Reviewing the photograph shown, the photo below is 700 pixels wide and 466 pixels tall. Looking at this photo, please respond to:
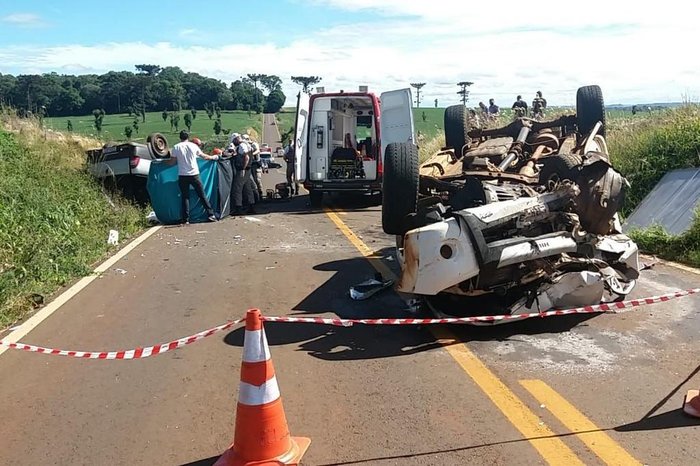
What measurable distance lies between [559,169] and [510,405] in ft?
9.27

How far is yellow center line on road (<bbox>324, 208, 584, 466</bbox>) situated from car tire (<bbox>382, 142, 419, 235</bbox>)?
1153 mm

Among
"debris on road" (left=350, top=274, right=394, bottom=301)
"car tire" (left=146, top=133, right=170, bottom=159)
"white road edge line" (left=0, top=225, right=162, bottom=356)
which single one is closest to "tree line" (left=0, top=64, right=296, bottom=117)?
"car tire" (left=146, top=133, right=170, bottom=159)

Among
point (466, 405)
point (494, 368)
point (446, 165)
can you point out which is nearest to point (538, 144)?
point (446, 165)

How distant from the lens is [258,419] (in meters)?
3.53

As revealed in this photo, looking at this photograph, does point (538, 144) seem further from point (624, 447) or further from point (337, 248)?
point (624, 447)

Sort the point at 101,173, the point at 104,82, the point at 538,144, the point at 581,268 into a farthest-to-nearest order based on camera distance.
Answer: the point at 104,82, the point at 101,173, the point at 538,144, the point at 581,268

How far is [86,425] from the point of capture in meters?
4.17

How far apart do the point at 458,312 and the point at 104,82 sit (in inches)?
A: 2828

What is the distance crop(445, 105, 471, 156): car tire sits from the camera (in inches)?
382

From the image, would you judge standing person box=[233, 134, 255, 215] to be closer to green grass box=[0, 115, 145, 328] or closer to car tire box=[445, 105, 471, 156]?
green grass box=[0, 115, 145, 328]

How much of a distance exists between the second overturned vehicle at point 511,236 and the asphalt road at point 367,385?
33cm

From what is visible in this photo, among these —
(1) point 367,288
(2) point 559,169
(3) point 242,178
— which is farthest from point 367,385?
(3) point 242,178

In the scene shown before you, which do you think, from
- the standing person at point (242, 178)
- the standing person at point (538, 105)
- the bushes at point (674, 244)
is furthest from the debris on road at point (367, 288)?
the standing person at point (538, 105)

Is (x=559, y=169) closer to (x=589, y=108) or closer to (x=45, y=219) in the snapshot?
(x=589, y=108)
